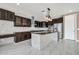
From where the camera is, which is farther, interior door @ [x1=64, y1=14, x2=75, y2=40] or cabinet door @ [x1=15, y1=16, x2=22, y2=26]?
interior door @ [x1=64, y1=14, x2=75, y2=40]

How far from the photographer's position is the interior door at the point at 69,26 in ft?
24.6

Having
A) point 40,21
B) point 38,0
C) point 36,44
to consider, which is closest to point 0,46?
point 36,44

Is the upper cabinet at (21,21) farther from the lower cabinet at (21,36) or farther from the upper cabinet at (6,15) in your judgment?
the upper cabinet at (6,15)

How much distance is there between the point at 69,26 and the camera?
786 centimetres

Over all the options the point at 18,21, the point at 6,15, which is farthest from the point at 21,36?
the point at 6,15

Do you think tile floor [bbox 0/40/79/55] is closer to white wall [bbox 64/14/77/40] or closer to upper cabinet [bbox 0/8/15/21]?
upper cabinet [bbox 0/8/15/21]

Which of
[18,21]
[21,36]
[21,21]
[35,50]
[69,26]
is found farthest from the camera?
[69,26]

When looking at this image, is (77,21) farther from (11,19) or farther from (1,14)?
(1,14)

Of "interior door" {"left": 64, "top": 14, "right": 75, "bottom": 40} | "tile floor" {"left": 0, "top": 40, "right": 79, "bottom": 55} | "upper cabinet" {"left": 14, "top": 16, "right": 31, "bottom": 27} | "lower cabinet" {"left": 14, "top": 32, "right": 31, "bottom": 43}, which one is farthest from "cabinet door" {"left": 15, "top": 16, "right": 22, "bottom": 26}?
"interior door" {"left": 64, "top": 14, "right": 75, "bottom": 40}

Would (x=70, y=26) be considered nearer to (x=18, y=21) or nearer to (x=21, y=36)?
(x=21, y=36)

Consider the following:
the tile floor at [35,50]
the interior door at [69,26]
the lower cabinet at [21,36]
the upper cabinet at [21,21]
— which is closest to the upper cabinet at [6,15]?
the upper cabinet at [21,21]

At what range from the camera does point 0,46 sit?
4910mm

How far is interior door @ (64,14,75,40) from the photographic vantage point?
Result: 751 cm

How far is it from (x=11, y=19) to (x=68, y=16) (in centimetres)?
514
